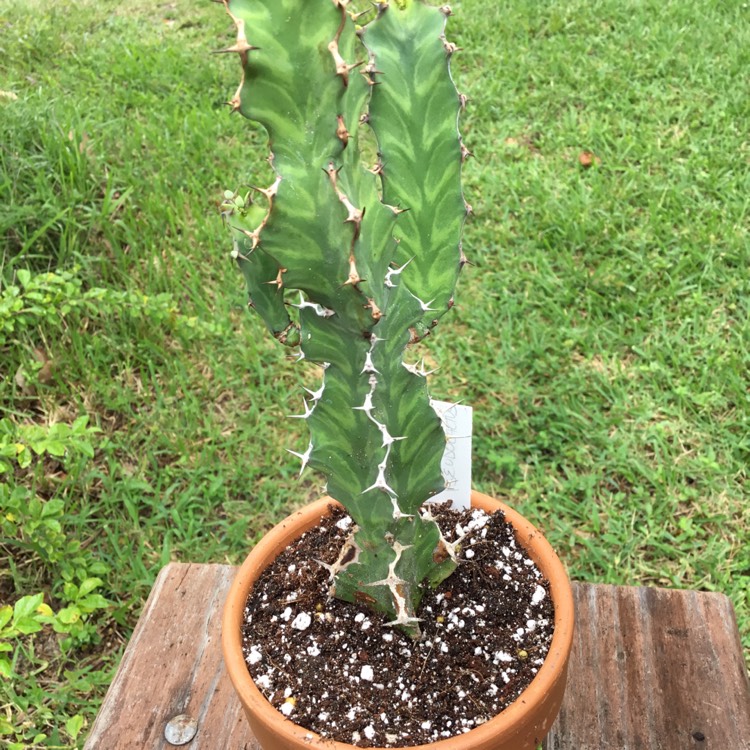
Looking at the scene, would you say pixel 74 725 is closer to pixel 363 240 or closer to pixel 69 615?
pixel 69 615

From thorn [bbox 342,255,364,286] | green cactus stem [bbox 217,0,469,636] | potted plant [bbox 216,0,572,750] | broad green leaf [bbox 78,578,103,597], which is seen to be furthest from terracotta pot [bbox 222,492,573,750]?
broad green leaf [bbox 78,578,103,597]

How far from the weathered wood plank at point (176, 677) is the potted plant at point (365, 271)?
0.79ft

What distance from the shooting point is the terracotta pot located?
1000 millimetres

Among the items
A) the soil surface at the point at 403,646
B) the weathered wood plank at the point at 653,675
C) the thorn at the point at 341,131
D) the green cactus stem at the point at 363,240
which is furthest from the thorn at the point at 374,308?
the weathered wood plank at the point at 653,675

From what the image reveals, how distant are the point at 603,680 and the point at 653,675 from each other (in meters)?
0.08

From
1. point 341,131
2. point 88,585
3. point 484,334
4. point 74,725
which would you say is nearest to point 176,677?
point 74,725

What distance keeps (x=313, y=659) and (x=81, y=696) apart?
95 cm

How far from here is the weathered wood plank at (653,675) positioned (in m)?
1.25

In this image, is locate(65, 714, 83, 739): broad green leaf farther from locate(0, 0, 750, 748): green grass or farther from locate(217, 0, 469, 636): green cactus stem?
locate(217, 0, 469, 636): green cactus stem

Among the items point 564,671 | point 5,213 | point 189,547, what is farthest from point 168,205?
point 564,671

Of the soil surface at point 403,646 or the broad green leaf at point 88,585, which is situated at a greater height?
the soil surface at point 403,646

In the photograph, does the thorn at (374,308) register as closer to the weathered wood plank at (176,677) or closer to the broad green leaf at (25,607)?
the weathered wood plank at (176,677)

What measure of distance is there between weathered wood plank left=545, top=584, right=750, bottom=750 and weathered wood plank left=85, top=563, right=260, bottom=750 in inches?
20.3

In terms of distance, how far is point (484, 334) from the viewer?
8.21 feet
